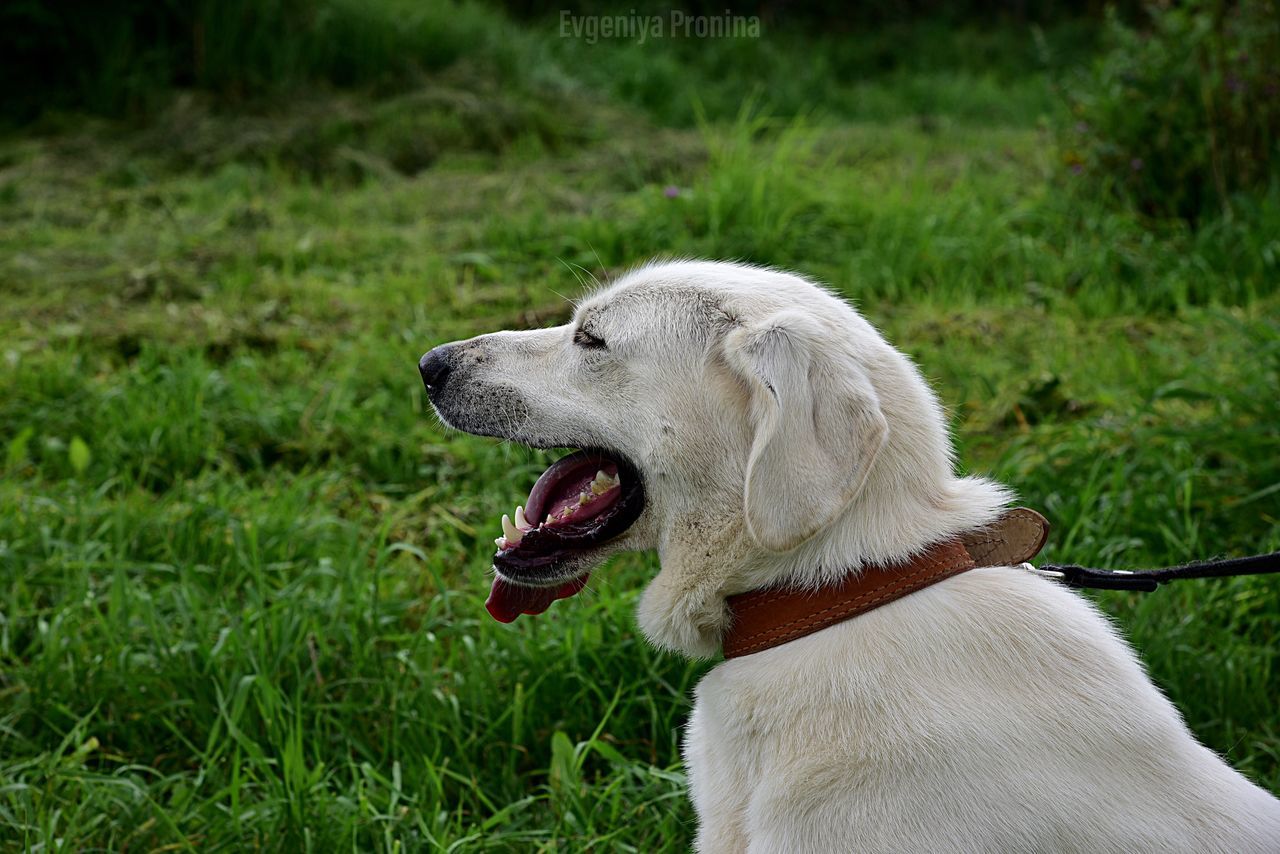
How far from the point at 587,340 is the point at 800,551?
68cm

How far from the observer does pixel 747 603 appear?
2.15 m

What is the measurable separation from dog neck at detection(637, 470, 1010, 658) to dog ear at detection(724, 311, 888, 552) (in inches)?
4.9

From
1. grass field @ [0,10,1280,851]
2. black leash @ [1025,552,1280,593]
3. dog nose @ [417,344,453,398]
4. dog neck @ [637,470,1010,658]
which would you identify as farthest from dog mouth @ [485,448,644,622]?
black leash @ [1025,552,1280,593]

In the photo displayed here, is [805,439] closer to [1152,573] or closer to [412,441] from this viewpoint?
[1152,573]

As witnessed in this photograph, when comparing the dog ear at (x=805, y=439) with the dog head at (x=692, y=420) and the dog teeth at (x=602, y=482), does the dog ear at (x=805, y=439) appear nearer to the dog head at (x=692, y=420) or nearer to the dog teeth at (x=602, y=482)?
the dog head at (x=692, y=420)

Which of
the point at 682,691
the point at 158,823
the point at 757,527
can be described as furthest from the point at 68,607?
the point at 757,527

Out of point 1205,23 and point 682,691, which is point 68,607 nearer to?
point 682,691

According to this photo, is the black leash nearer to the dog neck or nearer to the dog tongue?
the dog neck

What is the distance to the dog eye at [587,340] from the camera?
242 cm

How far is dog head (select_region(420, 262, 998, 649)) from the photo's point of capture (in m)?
1.97

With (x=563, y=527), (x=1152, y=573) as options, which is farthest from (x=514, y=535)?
(x=1152, y=573)

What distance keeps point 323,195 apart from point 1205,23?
203 inches

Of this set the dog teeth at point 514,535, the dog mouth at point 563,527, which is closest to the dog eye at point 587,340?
the dog mouth at point 563,527

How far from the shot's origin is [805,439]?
196cm
